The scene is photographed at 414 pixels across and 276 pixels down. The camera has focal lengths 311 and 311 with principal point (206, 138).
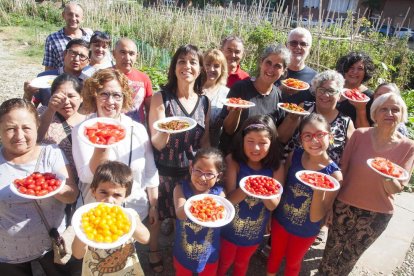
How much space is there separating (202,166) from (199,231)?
0.55 meters

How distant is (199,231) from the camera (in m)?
2.63

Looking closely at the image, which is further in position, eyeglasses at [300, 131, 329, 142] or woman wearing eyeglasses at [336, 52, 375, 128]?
woman wearing eyeglasses at [336, 52, 375, 128]

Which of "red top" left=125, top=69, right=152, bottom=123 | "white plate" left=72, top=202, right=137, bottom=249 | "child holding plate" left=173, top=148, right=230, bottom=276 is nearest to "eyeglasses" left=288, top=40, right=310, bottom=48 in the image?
"red top" left=125, top=69, right=152, bottom=123

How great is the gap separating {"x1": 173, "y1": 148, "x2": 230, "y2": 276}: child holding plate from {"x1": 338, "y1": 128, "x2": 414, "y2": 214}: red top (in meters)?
1.22

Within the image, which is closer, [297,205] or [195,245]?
[195,245]

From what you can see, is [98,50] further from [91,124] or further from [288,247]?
[288,247]

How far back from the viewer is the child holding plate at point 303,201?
9.13 ft

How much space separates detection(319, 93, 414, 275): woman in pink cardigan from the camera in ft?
9.00

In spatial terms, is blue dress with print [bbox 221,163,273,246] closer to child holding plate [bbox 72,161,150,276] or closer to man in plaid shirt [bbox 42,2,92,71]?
child holding plate [bbox 72,161,150,276]

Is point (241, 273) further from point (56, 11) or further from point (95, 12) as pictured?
point (56, 11)

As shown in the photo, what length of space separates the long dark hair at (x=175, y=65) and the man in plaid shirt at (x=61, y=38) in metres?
2.85

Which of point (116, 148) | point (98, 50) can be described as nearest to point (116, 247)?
point (116, 148)

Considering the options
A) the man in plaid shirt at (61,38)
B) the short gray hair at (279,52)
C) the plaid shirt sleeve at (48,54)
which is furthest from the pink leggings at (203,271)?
the plaid shirt sleeve at (48,54)

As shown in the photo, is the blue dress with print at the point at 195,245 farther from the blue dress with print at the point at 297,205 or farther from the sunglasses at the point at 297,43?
the sunglasses at the point at 297,43
